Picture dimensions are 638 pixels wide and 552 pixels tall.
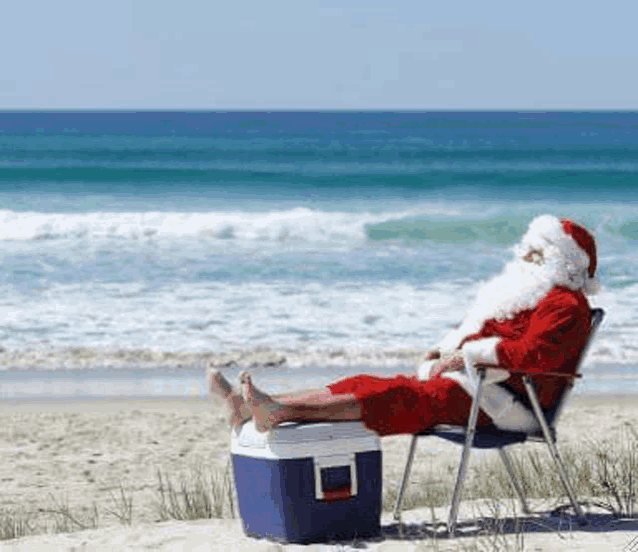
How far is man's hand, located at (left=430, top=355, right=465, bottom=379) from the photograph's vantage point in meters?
5.25

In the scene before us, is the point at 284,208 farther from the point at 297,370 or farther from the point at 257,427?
the point at 257,427

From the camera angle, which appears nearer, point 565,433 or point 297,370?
point 565,433

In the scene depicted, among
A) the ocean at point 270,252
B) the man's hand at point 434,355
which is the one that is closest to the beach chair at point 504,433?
the man's hand at point 434,355

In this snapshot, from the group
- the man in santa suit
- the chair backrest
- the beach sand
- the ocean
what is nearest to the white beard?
the man in santa suit

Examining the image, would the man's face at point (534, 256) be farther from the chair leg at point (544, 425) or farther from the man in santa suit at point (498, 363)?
the chair leg at point (544, 425)

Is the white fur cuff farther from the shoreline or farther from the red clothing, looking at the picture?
the shoreline

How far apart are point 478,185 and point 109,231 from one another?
13.1 metres

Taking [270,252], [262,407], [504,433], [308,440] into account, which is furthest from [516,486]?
[270,252]

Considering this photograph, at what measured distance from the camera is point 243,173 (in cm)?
3875

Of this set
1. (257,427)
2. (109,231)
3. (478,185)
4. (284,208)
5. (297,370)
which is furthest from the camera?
(478,185)

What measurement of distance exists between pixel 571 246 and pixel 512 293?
25 cm

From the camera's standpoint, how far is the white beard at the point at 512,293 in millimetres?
5277

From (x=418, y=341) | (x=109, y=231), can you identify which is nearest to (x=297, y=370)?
(x=418, y=341)

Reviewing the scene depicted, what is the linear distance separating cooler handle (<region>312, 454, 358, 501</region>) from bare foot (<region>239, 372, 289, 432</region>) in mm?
175
